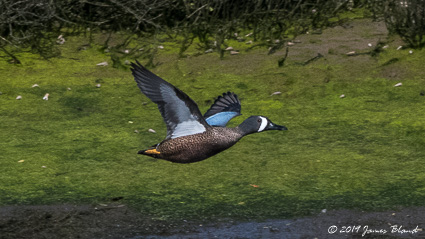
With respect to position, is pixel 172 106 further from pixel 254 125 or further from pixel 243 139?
pixel 243 139

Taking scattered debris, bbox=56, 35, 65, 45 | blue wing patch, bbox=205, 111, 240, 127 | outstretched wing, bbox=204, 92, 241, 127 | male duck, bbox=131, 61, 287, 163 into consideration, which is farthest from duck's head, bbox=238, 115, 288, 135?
scattered debris, bbox=56, 35, 65, 45

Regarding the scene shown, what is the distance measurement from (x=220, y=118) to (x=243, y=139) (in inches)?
61.3

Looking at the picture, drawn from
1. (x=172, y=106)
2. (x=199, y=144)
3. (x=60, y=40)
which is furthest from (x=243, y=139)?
(x=60, y=40)

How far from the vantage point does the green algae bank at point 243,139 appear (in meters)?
5.48

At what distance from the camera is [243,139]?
704 centimetres

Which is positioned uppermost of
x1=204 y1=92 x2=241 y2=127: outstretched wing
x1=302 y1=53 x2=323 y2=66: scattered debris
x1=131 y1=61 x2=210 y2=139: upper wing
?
x1=131 y1=61 x2=210 y2=139: upper wing

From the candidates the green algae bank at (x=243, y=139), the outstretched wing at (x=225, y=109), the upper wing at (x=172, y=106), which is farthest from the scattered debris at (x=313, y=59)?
the upper wing at (x=172, y=106)

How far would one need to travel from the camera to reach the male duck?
4645 millimetres

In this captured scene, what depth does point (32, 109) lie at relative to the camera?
8.02 m

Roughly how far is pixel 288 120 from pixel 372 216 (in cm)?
253

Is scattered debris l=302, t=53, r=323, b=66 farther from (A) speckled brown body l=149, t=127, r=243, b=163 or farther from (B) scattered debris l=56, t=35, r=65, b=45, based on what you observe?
Answer: (A) speckled brown body l=149, t=127, r=243, b=163

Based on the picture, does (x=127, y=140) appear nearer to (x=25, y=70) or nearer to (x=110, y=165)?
(x=110, y=165)

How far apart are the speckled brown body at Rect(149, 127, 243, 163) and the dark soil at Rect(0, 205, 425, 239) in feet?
1.82

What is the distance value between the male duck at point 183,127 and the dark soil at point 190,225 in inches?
21.6
